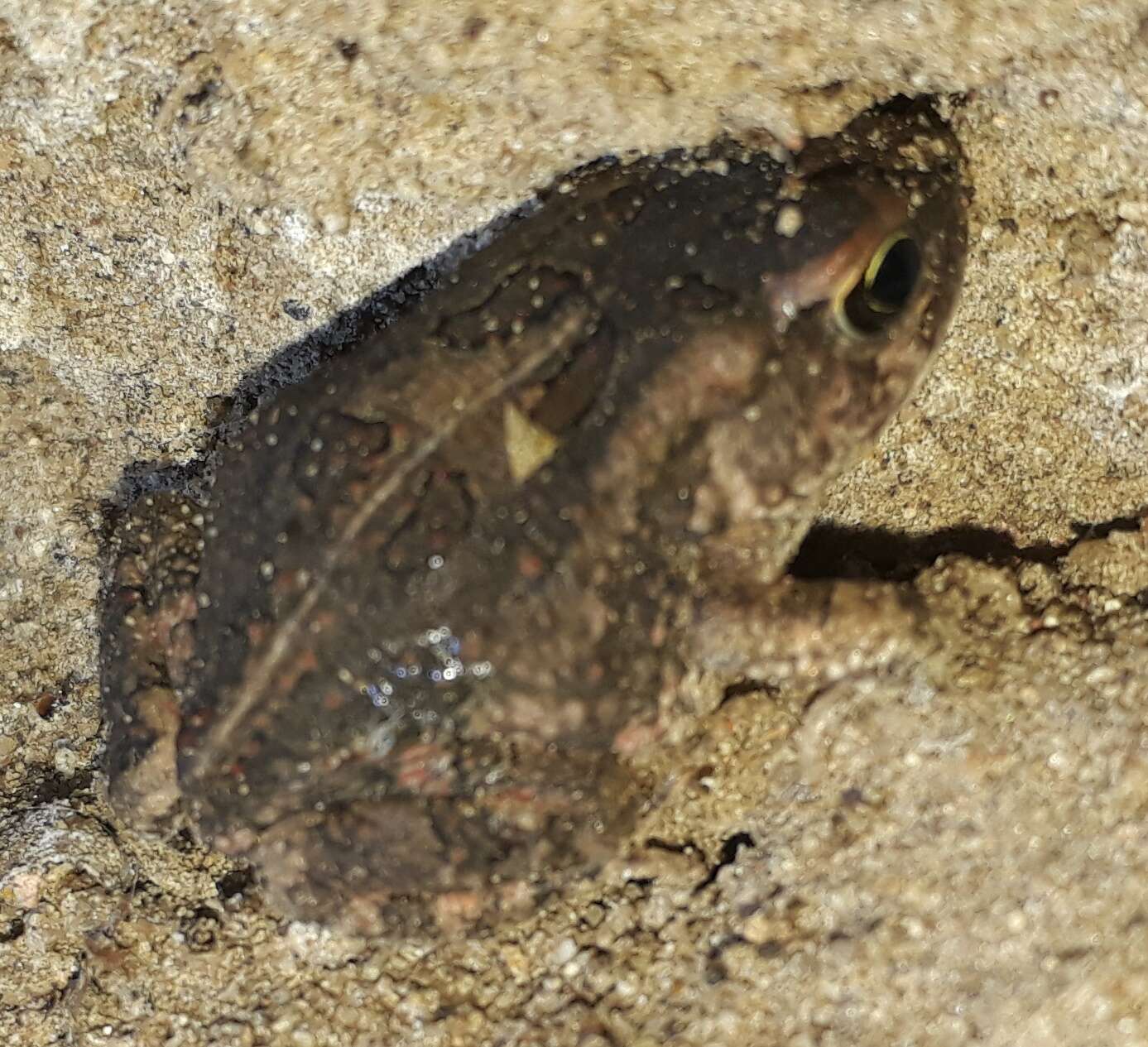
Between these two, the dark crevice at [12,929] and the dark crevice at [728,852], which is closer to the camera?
the dark crevice at [728,852]

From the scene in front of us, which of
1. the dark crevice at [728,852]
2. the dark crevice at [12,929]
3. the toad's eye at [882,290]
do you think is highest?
the toad's eye at [882,290]

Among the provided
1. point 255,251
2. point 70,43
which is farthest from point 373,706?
point 70,43

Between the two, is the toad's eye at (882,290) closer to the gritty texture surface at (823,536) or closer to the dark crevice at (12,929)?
the gritty texture surface at (823,536)

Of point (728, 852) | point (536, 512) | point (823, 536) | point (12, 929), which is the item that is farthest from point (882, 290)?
point (12, 929)

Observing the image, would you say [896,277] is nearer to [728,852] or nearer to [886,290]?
[886,290]

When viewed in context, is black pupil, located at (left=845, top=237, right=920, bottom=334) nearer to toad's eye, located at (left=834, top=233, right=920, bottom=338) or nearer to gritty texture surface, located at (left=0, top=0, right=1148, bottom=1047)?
toad's eye, located at (left=834, top=233, right=920, bottom=338)

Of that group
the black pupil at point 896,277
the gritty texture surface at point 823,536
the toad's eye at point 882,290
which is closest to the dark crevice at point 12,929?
the gritty texture surface at point 823,536

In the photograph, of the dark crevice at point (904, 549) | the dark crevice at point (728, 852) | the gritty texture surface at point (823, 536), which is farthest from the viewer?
the dark crevice at point (904, 549)
